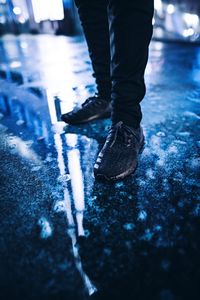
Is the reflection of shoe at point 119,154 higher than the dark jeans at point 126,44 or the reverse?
the reverse

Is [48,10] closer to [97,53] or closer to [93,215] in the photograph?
[97,53]

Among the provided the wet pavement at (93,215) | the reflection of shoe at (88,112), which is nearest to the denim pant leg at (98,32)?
the reflection of shoe at (88,112)

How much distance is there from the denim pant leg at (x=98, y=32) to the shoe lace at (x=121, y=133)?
0.45m

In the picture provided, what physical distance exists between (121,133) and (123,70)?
0.87 ft

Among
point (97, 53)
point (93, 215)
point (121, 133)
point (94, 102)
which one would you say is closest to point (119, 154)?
point (121, 133)

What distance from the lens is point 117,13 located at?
790 mm

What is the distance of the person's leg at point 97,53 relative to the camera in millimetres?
1134

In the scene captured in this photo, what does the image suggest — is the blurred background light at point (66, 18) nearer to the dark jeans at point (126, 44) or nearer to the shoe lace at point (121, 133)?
the dark jeans at point (126, 44)

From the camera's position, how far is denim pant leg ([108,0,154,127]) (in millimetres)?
783

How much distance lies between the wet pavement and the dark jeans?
27 centimetres

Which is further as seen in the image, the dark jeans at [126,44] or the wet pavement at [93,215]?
the dark jeans at [126,44]

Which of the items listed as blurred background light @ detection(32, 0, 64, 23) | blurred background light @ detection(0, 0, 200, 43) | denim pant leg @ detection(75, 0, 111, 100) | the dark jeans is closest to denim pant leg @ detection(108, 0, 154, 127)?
the dark jeans

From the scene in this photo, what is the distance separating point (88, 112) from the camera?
1.33m

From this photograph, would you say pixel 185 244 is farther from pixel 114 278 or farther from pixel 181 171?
pixel 181 171
